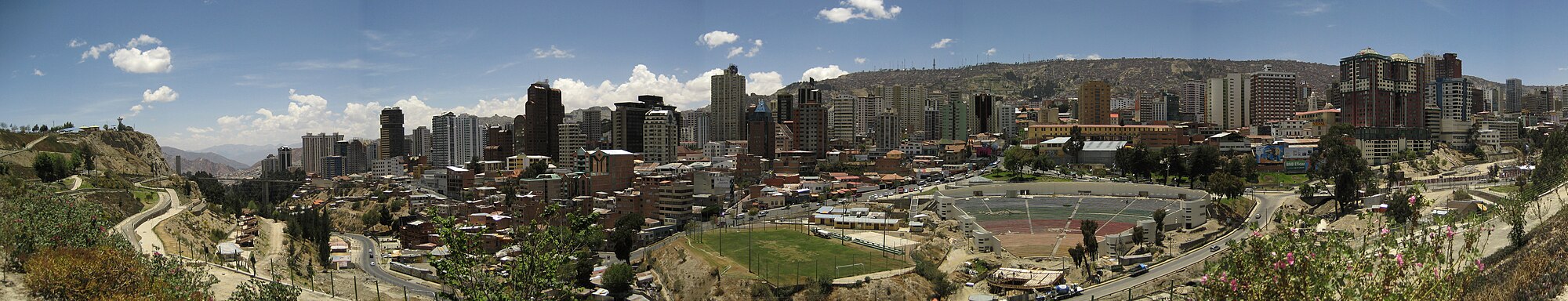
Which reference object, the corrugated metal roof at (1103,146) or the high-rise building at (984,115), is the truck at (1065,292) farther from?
the high-rise building at (984,115)

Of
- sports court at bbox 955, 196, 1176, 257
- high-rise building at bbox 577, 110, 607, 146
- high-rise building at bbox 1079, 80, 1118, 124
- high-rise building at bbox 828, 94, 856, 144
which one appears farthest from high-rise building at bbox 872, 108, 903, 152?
sports court at bbox 955, 196, 1176, 257

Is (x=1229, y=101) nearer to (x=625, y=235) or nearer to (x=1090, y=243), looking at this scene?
(x=1090, y=243)

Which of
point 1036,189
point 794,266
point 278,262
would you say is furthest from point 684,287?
point 1036,189

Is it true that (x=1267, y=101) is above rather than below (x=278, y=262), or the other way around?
above

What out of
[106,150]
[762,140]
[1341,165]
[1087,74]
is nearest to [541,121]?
[762,140]

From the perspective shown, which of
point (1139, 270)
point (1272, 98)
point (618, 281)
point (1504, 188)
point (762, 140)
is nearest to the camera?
point (618, 281)

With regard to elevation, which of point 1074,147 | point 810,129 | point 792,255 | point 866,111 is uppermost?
point 866,111

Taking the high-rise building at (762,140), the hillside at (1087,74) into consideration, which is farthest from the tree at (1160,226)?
the hillside at (1087,74)

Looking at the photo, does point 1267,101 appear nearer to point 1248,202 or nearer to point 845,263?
point 1248,202
